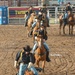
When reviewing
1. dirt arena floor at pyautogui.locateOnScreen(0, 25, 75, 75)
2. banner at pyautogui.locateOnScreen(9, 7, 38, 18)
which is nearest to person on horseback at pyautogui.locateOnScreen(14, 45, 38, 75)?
dirt arena floor at pyautogui.locateOnScreen(0, 25, 75, 75)

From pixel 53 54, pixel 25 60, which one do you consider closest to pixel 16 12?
pixel 53 54

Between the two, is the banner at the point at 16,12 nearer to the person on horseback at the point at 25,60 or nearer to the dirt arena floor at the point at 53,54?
the dirt arena floor at the point at 53,54

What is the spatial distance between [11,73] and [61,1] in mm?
38917

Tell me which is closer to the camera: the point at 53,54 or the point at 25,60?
the point at 25,60

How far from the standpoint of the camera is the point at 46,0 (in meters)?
50.1

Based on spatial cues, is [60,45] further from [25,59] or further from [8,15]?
[8,15]

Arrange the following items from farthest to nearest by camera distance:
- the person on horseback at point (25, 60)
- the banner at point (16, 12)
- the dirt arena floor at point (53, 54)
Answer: the banner at point (16, 12) < the dirt arena floor at point (53, 54) < the person on horseback at point (25, 60)

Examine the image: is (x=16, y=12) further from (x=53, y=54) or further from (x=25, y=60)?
(x=25, y=60)

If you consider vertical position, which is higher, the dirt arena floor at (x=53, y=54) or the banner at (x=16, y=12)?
the banner at (x=16, y=12)

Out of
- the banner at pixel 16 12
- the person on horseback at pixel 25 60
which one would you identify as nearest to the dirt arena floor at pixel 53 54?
the person on horseback at pixel 25 60

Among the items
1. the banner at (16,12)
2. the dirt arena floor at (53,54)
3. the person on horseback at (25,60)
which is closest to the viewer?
the person on horseback at (25,60)

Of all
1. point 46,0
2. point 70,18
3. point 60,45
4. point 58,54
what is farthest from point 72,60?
point 46,0

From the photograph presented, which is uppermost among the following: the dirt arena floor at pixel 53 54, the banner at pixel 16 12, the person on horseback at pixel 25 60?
the banner at pixel 16 12

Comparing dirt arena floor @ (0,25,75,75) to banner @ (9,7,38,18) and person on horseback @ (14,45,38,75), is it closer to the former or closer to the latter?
person on horseback @ (14,45,38,75)
